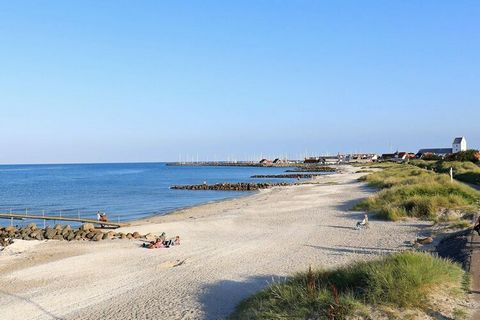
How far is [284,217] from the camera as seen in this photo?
2502 cm

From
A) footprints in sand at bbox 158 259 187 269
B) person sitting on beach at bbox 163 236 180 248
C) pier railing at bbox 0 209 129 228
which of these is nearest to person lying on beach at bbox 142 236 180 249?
person sitting on beach at bbox 163 236 180 248

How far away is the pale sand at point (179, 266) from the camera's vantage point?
10367 mm

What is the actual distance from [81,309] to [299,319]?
5551 millimetres

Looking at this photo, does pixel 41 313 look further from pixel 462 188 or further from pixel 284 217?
pixel 462 188

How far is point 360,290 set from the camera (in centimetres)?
778

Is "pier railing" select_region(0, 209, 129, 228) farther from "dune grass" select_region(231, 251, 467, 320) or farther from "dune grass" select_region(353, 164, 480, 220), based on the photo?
"dune grass" select_region(231, 251, 467, 320)

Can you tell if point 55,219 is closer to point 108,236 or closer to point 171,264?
point 108,236

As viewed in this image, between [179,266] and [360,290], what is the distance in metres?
7.31

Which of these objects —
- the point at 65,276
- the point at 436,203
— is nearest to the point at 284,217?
the point at 436,203

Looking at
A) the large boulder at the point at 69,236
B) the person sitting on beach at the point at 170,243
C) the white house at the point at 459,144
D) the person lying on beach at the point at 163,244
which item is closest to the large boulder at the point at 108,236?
the large boulder at the point at 69,236

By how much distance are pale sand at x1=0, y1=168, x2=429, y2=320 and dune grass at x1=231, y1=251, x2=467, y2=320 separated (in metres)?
1.51

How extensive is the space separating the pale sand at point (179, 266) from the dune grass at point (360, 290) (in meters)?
1.51

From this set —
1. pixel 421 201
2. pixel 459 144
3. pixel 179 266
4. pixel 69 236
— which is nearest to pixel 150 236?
pixel 69 236

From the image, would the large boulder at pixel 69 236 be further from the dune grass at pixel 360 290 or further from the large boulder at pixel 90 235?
the dune grass at pixel 360 290
